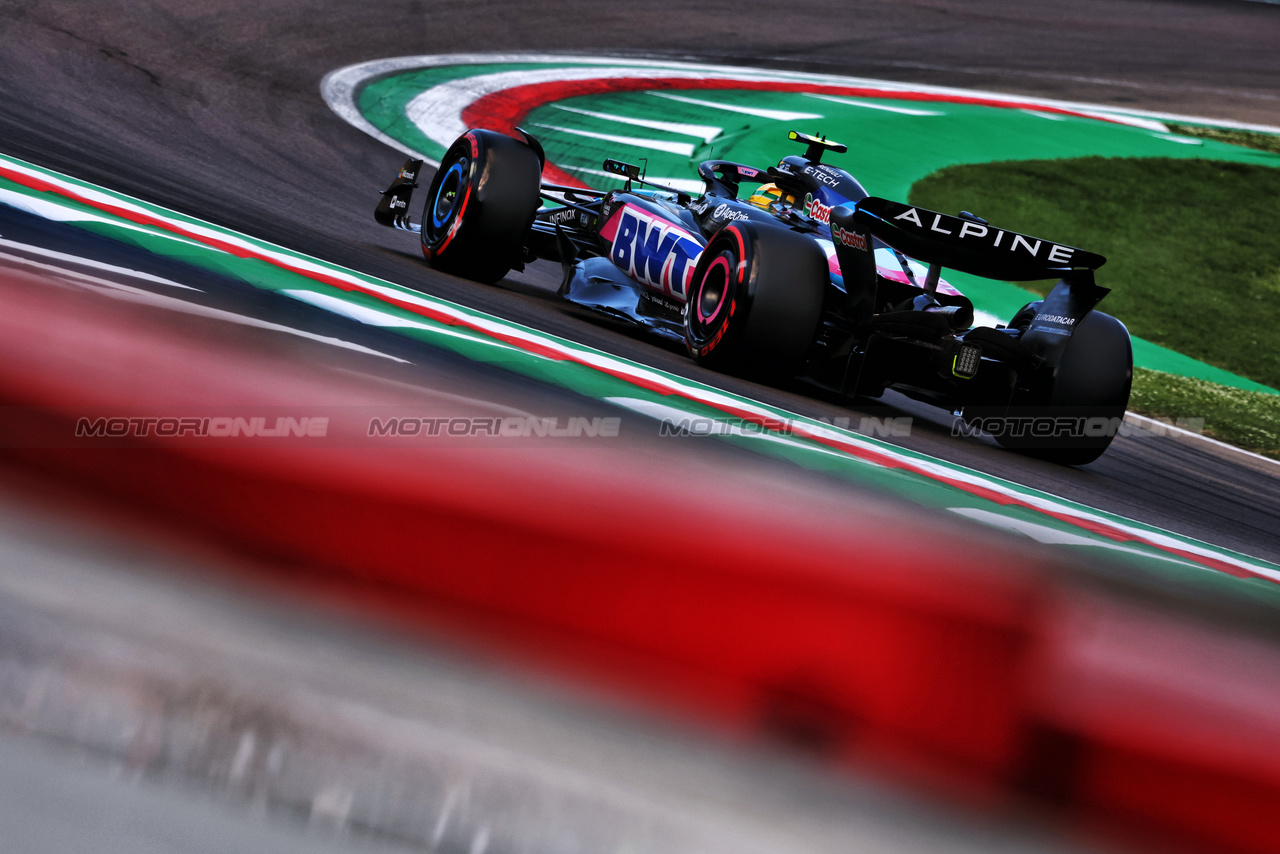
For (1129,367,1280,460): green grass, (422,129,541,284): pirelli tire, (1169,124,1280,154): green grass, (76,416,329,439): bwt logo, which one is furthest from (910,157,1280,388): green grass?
(76,416,329,439): bwt logo

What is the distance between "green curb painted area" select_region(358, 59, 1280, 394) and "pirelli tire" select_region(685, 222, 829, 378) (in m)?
4.66

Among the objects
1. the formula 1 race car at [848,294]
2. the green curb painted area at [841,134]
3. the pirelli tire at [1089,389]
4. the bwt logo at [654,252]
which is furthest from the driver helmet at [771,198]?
the green curb painted area at [841,134]

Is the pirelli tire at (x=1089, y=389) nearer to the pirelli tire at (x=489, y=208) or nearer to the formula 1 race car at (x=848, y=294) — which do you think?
the formula 1 race car at (x=848, y=294)

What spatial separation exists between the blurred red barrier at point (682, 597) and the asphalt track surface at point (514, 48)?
814 mm

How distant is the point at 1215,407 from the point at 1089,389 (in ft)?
12.4

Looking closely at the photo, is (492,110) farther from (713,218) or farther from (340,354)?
(340,354)

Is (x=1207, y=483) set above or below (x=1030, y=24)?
below

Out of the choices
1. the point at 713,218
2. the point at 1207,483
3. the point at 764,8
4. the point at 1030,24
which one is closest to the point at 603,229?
the point at 713,218

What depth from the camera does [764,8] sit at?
18953 millimetres

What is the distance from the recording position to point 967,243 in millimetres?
3955

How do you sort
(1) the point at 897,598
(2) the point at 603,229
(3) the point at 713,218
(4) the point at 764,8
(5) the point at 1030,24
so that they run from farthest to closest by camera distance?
(5) the point at 1030,24, (4) the point at 764,8, (2) the point at 603,229, (3) the point at 713,218, (1) the point at 897,598

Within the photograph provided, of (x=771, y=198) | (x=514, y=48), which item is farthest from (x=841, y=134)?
(x=771, y=198)

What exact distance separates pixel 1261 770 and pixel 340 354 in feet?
3.87

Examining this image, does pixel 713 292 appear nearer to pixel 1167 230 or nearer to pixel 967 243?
pixel 967 243
